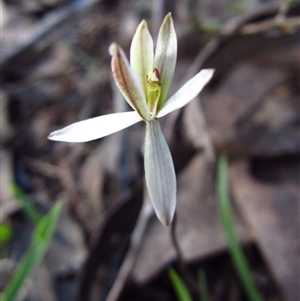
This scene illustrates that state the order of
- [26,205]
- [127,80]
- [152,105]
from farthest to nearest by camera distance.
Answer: [26,205], [152,105], [127,80]

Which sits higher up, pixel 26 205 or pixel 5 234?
pixel 26 205

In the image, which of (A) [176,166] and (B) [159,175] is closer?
(B) [159,175]

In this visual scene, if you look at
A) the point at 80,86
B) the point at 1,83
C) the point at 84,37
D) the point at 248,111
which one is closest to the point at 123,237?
the point at 248,111

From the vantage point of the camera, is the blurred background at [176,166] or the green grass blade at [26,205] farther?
the green grass blade at [26,205]

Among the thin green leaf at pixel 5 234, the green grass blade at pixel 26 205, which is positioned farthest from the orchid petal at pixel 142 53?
the thin green leaf at pixel 5 234

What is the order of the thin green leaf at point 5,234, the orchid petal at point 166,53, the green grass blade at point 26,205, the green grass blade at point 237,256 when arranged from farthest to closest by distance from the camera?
the thin green leaf at point 5,234 → the green grass blade at point 26,205 → the green grass blade at point 237,256 → the orchid petal at point 166,53

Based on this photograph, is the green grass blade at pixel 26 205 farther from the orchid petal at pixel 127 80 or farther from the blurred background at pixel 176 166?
the orchid petal at pixel 127 80

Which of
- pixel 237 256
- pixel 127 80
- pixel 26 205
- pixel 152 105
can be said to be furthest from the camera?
pixel 26 205

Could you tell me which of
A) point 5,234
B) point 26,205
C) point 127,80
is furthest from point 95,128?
point 5,234

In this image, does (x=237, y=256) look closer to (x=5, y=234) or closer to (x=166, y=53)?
(x=166, y=53)
